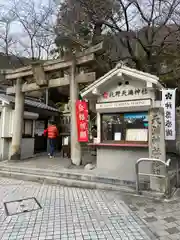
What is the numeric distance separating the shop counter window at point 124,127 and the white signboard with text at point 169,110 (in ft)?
2.40

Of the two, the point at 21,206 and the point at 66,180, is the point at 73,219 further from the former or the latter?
the point at 66,180

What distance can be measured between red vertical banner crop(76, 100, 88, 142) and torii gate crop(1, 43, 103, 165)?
0.92 feet

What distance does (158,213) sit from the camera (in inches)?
187

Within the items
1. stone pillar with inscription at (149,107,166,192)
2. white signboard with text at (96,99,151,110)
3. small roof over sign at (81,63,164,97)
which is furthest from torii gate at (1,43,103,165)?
stone pillar with inscription at (149,107,166,192)

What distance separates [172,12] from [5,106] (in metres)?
11.1

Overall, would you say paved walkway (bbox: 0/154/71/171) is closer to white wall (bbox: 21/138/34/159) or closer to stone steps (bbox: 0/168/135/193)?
stone steps (bbox: 0/168/135/193)

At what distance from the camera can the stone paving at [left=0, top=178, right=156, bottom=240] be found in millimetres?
3738

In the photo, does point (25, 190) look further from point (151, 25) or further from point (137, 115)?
point (151, 25)

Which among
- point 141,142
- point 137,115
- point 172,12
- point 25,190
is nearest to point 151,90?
point 137,115

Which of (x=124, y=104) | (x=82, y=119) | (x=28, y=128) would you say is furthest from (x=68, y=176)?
(x=28, y=128)

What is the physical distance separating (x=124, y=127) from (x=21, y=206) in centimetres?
457

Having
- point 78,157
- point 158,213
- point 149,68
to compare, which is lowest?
point 158,213

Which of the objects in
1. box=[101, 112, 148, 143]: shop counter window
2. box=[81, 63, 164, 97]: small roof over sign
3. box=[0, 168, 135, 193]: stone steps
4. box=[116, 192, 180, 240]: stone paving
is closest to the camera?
box=[116, 192, 180, 240]: stone paving

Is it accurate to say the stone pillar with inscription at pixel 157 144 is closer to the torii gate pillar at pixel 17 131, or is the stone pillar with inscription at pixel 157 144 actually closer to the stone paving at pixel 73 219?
the stone paving at pixel 73 219
